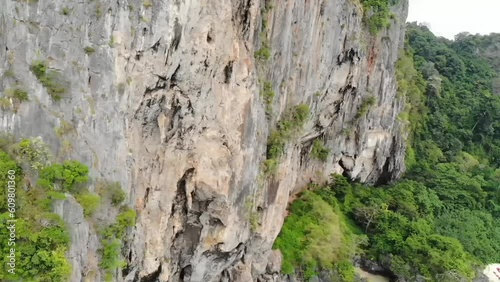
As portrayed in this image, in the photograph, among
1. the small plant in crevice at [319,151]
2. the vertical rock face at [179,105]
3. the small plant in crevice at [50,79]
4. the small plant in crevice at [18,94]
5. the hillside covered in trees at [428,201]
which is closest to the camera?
the small plant in crevice at [18,94]

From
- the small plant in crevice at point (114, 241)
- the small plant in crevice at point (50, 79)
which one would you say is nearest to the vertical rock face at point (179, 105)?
the small plant in crevice at point (50, 79)

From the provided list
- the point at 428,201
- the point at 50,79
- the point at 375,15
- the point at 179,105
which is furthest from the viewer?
the point at 428,201

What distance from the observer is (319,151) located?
2208cm

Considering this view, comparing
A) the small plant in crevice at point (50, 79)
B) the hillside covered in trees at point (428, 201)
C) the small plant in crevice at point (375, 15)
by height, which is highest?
the small plant in crevice at point (375, 15)

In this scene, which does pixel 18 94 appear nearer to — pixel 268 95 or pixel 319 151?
pixel 268 95

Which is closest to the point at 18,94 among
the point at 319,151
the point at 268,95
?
the point at 268,95

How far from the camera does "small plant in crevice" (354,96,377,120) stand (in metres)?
22.6

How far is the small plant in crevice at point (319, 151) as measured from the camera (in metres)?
21.8

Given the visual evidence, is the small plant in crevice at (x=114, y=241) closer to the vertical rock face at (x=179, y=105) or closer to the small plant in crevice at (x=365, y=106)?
the vertical rock face at (x=179, y=105)

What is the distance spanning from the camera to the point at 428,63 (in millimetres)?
34281

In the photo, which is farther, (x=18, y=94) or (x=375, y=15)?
(x=375, y=15)

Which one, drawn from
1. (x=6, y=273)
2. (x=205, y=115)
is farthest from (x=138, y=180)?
(x=6, y=273)

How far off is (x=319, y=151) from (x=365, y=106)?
3.65m

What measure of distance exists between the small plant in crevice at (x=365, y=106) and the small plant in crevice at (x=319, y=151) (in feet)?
8.62
